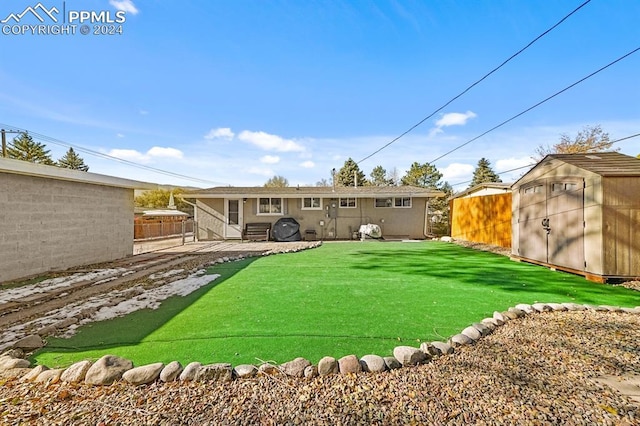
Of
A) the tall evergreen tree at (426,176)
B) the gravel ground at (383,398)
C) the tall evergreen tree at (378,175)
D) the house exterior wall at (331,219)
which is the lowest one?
the gravel ground at (383,398)

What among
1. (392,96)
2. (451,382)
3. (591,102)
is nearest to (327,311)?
(451,382)

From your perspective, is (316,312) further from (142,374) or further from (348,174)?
(348,174)

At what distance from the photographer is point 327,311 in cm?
383

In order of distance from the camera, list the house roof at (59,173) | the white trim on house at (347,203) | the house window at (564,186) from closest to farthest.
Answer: the house roof at (59,173) → the house window at (564,186) → the white trim on house at (347,203)

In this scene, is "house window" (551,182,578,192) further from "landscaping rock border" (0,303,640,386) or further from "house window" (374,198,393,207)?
"house window" (374,198,393,207)

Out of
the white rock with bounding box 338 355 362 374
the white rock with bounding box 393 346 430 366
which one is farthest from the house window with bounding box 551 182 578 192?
the white rock with bounding box 338 355 362 374

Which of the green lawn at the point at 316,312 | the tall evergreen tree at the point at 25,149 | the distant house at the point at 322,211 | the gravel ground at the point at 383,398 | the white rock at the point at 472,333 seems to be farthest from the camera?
the tall evergreen tree at the point at 25,149

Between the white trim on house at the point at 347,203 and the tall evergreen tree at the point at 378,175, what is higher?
the tall evergreen tree at the point at 378,175

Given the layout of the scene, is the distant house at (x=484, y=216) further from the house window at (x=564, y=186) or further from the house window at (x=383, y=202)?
the house window at (x=564, y=186)

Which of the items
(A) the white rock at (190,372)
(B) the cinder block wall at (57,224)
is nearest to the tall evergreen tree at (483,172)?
(B) the cinder block wall at (57,224)

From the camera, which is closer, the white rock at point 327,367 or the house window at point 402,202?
the white rock at point 327,367

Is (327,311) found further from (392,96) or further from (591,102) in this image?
(591,102)

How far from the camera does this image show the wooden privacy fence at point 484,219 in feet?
34.5

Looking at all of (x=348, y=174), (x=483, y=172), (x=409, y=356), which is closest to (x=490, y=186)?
(x=409, y=356)
